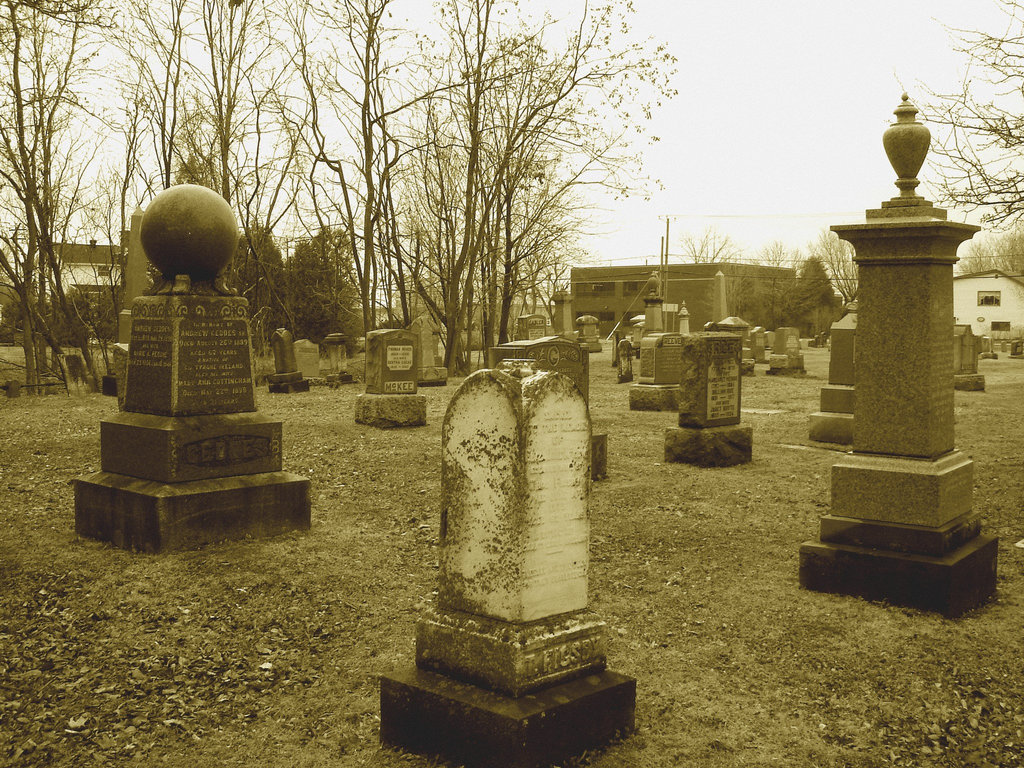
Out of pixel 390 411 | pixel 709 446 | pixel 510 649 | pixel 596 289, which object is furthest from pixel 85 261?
pixel 596 289

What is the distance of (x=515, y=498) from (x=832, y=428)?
9.87m

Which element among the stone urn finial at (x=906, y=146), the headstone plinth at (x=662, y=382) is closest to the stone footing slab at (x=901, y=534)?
the stone urn finial at (x=906, y=146)

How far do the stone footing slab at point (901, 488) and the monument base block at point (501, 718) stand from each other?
2621 millimetres

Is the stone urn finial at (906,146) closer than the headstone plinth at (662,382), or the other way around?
the stone urn finial at (906,146)

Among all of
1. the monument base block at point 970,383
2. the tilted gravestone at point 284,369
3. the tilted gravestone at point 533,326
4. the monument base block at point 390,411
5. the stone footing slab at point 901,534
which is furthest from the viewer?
the tilted gravestone at point 533,326

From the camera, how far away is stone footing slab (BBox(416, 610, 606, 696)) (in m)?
3.57

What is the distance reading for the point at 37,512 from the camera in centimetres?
768

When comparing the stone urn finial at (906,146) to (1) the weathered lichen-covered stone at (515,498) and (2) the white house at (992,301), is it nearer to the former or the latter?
(1) the weathered lichen-covered stone at (515,498)

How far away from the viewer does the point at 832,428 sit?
492 inches

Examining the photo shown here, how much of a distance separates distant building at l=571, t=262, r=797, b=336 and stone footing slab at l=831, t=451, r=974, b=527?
217 feet

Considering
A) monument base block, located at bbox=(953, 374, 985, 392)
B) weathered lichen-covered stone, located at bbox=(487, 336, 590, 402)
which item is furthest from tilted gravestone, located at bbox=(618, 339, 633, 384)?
weathered lichen-covered stone, located at bbox=(487, 336, 590, 402)

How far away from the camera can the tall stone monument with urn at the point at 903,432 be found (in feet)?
18.5

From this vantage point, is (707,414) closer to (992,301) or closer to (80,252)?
(80,252)

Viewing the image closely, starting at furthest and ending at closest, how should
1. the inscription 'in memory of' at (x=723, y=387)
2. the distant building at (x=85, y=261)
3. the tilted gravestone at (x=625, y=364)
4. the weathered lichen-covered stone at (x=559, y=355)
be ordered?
the tilted gravestone at (x=625, y=364) → the distant building at (x=85, y=261) → the inscription 'in memory of' at (x=723, y=387) → the weathered lichen-covered stone at (x=559, y=355)
